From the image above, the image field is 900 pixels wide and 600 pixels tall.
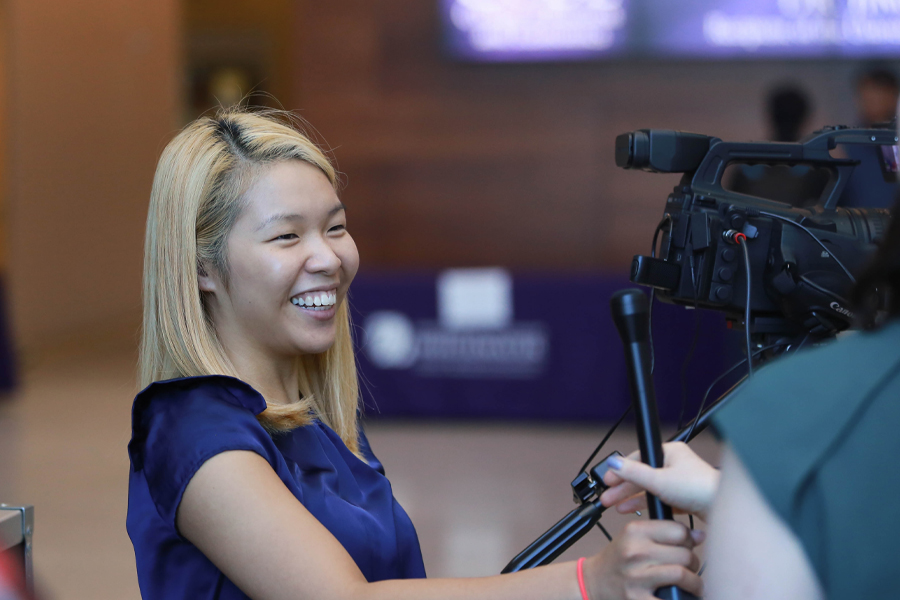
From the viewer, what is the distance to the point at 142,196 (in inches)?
319

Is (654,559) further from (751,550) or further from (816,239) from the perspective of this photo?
(816,239)

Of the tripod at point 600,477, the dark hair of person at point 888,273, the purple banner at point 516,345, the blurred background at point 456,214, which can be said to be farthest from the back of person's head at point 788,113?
the dark hair of person at point 888,273

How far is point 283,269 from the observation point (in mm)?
1121

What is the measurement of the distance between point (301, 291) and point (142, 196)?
750 centimetres

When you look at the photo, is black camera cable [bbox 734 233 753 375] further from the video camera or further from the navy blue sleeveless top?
the navy blue sleeveless top

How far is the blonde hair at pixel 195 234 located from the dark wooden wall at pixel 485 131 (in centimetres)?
408

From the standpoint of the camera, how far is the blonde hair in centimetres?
110

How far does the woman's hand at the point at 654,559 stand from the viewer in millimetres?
749

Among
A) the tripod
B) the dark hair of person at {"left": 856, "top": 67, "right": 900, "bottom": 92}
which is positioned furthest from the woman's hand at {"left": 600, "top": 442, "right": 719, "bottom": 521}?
the dark hair of person at {"left": 856, "top": 67, "right": 900, "bottom": 92}

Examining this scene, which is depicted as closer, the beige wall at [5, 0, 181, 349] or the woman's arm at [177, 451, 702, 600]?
the woman's arm at [177, 451, 702, 600]

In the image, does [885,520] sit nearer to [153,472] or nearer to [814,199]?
[153,472]

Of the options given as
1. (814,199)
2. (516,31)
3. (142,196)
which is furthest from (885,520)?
(142,196)

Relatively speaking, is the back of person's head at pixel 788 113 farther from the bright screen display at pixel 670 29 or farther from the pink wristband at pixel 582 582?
the pink wristband at pixel 582 582

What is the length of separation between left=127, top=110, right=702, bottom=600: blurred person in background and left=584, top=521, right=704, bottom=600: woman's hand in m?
0.01
